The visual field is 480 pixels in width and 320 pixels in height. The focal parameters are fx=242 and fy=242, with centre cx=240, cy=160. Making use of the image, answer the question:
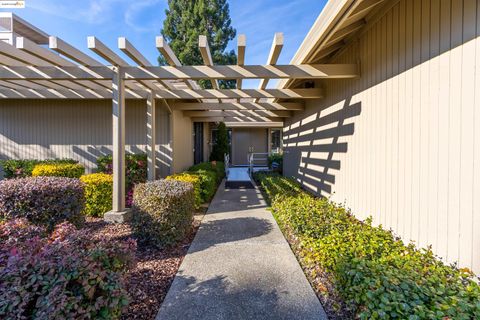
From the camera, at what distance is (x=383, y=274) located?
203 cm

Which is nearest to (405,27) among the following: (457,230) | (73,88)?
(457,230)

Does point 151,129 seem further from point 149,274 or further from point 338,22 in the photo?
point 338,22

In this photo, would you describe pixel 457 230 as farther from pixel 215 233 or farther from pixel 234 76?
pixel 234 76

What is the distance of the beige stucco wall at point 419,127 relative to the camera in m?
2.34

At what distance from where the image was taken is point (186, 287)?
272cm

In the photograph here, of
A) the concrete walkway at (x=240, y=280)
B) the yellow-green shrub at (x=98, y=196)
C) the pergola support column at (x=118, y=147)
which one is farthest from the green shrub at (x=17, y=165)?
the concrete walkway at (x=240, y=280)

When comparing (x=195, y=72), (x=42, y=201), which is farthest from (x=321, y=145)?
(x=42, y=201)

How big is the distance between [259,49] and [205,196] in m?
11.8

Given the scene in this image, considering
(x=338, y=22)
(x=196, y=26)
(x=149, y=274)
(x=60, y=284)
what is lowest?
(x=149, y=274)

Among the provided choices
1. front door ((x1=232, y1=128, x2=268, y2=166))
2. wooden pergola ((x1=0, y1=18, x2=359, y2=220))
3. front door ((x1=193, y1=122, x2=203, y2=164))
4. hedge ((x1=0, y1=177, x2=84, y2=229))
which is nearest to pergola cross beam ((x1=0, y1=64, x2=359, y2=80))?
wooden pergola ((x1=0, y1=18, x2=359, y2=220))

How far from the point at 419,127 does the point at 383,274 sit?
6.40ft

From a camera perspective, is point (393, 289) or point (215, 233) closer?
point (393, 289)

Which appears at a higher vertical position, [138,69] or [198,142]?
[138,69]

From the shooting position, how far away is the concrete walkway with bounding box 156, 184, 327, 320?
2.33 m
